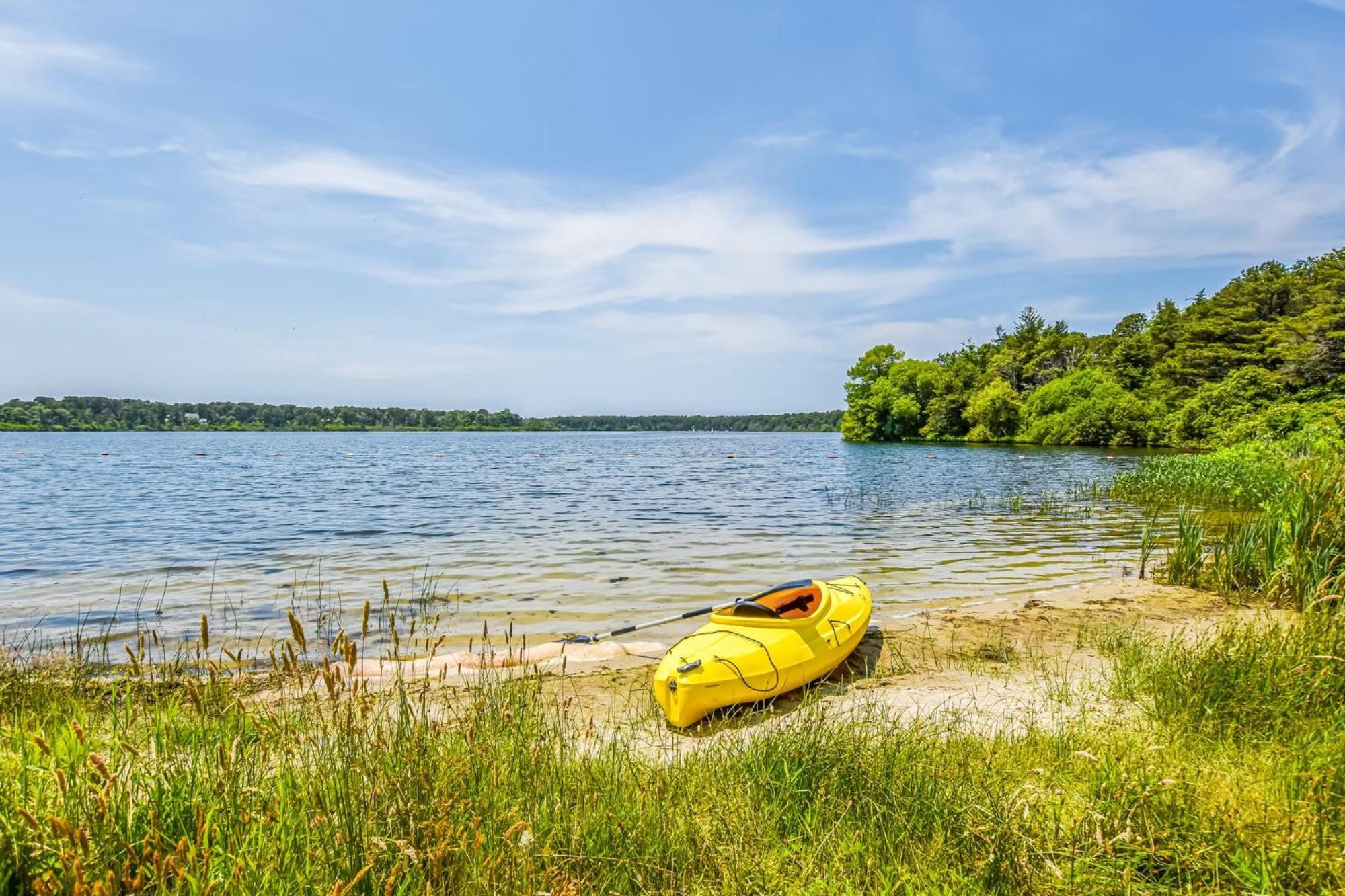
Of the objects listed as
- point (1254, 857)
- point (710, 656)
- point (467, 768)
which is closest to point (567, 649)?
point (710, 656)

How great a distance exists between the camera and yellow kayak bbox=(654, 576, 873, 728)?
5965 millimetres

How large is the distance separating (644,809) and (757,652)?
3335mm

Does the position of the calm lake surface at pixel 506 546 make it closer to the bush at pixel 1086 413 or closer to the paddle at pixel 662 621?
the paddle at pixel 662 621

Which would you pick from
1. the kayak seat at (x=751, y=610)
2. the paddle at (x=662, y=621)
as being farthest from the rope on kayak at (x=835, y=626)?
the paddle at (x=662, y=621)

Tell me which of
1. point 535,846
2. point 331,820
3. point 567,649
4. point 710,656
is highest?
point 331,820

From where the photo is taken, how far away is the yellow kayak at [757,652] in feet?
19.6

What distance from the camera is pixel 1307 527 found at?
767 cm

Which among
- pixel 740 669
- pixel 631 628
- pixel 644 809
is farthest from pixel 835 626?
pixel 644 809

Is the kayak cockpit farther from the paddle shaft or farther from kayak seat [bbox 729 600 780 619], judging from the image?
the paddle shaft

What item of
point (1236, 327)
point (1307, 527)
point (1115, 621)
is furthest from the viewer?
point (1236, 327)

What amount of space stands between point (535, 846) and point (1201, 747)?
3.86 meters

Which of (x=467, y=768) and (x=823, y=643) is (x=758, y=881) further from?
(x=823, y=643)

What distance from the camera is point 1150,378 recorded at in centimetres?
6281

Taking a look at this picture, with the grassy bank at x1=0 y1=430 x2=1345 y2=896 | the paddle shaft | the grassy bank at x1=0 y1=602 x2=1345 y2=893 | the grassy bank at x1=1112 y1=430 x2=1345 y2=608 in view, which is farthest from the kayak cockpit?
the grassy bank at x1=1112 y1=430 x2=1345 y2=608
